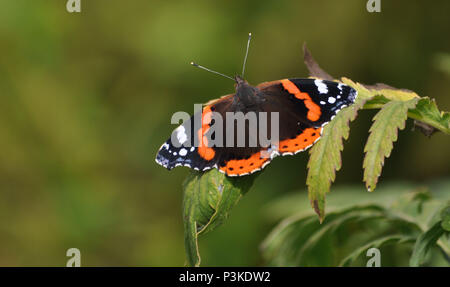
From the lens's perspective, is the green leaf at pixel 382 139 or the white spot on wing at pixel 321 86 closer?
the green leaf at pixel 382 139

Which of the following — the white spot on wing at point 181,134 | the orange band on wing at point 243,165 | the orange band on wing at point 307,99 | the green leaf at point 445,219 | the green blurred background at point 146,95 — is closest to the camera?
the green leaf at point 445,219

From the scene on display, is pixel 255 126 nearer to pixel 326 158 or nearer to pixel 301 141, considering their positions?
pixel 301 141

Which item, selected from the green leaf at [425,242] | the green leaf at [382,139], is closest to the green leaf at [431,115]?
the green leaf at [382,139]

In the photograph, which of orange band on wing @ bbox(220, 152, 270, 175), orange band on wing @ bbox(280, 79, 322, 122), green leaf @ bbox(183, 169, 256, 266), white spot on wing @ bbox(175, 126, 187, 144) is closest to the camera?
green leaf @ bbox(183, 169, 256, 266)

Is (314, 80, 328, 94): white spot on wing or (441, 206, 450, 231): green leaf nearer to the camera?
(441, 206, 450, 231): green leaf

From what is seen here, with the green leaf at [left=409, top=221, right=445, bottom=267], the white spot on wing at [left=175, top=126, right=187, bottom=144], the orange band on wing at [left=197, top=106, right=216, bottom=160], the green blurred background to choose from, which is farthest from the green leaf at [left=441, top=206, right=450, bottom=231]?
the green blurred background

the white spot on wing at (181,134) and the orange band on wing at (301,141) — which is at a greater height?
the white spot on wing at (181,134)

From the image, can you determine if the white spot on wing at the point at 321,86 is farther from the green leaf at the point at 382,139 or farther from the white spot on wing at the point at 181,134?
the white spot on wing at the point at 181,134

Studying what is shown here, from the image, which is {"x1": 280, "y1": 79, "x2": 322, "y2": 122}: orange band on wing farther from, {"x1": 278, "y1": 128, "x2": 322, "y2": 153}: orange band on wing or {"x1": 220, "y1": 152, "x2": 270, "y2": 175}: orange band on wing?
{"x1": 220, "y1": 152, "x2": 270, "y2": 175}: orange band on wing
